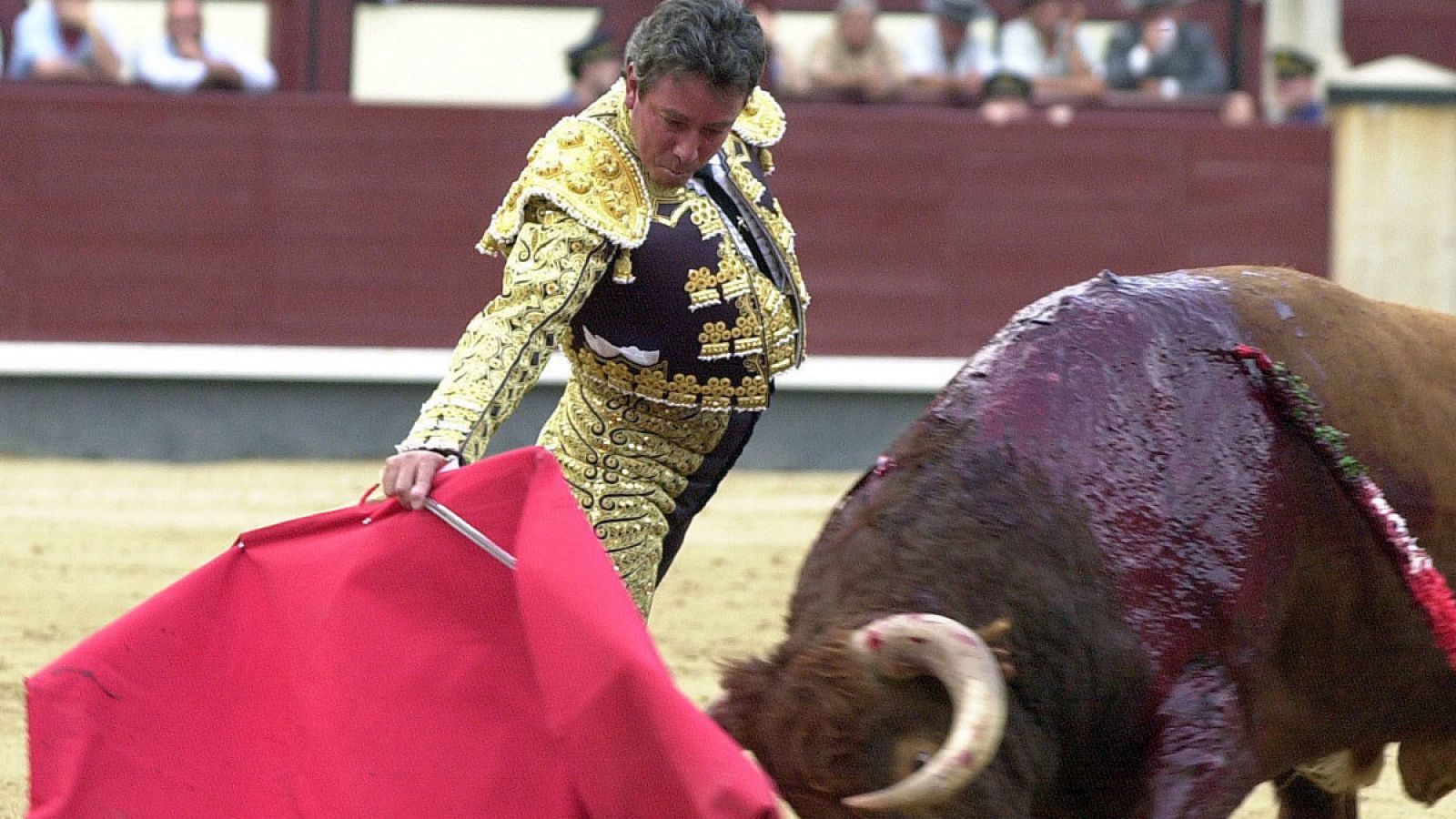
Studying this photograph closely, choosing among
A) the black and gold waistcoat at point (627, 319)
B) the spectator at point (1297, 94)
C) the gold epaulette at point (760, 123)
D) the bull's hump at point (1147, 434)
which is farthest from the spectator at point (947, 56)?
the bull's hump at point (1147, 434)

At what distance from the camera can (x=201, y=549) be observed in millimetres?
5629

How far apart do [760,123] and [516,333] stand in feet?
1.97

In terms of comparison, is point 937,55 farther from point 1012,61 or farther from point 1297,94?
point 1297,94

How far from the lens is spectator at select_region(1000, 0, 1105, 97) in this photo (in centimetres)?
750

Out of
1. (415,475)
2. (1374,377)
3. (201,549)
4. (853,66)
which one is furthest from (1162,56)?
(415,475)

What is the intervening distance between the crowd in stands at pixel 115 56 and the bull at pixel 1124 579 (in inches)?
205

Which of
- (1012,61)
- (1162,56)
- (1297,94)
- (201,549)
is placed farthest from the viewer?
(1297,94)

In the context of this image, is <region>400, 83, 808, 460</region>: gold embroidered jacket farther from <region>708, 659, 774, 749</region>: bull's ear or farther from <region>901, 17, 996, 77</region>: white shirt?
<region>901, 17, 996, 77</region>: white shirt

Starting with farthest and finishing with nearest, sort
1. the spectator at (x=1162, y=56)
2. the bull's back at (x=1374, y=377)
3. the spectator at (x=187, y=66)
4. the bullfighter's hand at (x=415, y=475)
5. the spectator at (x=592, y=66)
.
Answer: the spectator at (x=1162, y=56) < the spectator at (x=187, y=66) < the spectator at (x=592, y=66) < the bull's back at (x=1374, y=377) < the bullfighter's hand at (x=415, y=475)

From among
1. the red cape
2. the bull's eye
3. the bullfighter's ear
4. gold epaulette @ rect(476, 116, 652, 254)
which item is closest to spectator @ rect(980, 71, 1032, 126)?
gold epaulette @ rect(476, 116, 652, 254)

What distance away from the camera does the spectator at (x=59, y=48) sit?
7.09 m

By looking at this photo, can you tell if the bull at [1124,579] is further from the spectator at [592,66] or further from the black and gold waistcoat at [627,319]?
the spectator at [592,66]

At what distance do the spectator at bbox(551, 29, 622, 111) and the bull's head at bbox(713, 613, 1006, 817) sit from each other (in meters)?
5.10

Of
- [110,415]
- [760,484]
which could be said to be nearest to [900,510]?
[760,484]
